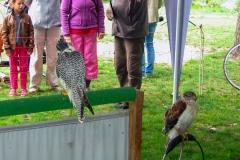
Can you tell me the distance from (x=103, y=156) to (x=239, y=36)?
920 cm

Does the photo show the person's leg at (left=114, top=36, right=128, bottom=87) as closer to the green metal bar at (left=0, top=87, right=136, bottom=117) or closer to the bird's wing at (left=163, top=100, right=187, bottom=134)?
the bird's wing at (left=163, top=100, right=187, bottom=134)

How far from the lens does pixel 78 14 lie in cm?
777

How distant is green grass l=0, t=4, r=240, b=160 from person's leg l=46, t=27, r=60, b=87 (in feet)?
0.75

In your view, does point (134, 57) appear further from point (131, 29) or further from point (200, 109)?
point (200, 109)

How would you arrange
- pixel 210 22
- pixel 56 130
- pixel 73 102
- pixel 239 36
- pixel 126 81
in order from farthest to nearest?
pixel 210 22
pixel 239 36
pixel 126 81
pixel 73 102
pixel 56 130

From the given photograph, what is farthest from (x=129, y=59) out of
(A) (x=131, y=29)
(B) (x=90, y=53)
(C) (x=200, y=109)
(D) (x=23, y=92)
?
(D) (x=23, y=92)

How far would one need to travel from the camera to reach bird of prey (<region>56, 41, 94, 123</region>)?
13.1 feet

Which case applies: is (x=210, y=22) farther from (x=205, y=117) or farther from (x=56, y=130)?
(x=56, y=130)

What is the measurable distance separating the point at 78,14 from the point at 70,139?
168 inches

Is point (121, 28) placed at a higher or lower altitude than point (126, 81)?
higher

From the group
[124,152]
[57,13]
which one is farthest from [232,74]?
[124,152]

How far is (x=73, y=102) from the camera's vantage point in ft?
12.9

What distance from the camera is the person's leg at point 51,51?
866 centimetres

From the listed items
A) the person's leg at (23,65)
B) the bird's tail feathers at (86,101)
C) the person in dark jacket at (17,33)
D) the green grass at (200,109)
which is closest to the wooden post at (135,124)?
the bird's tail feathers at (86,101)
